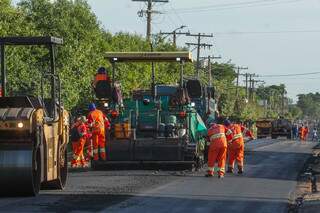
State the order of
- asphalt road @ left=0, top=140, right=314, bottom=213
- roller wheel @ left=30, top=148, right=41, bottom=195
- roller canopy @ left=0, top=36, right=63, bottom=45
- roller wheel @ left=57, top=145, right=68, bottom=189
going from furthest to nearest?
roller wheel @ left=57, top=145, right=68, bottom=189 → roller canopy @ left=0, top=36, right=63, bottom=45 → roller wheel @ left=30, top=148, right=41, bottom=195 → asphalt road @ left=0, top=140, right=314, bottom=213

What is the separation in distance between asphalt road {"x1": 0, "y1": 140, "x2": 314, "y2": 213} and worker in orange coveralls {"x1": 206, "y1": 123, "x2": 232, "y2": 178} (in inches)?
16.2

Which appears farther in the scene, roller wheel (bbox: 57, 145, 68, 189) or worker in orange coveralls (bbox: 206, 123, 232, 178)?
worker in orange coveralls (bbox: 206, 123, 232, 178)

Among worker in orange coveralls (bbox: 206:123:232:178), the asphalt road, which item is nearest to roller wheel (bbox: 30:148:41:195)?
the asphalt road

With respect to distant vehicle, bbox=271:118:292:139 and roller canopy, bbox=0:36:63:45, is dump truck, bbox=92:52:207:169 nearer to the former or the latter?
roller canopy, bbox=0:36:63:45

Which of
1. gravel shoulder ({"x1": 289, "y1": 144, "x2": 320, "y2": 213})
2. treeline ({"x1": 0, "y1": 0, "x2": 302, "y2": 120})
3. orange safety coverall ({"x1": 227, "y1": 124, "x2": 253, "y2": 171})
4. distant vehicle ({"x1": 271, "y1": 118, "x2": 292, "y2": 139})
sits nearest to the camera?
gravel shoulder ({"x1": 289, "y1": 144, "x2": 320, "y2": 213})

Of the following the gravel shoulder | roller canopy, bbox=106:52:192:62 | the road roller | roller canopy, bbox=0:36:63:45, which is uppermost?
roller canopy, bbox=106:52:192:62

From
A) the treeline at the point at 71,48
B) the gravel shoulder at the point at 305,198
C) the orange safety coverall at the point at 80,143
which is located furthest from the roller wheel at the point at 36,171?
the orange safety coverall at the point at 80,143

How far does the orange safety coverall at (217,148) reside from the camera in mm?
20609

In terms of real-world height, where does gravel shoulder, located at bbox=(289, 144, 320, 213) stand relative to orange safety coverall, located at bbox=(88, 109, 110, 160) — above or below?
below

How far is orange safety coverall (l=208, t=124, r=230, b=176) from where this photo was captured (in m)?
20.6

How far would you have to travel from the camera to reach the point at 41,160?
14133mm

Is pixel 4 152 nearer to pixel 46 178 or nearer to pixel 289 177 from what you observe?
pixel 46 178

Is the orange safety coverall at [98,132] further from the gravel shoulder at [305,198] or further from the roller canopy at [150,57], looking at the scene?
the gravel shoulder at [305,198]

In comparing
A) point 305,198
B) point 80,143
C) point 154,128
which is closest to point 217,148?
point 154,128
